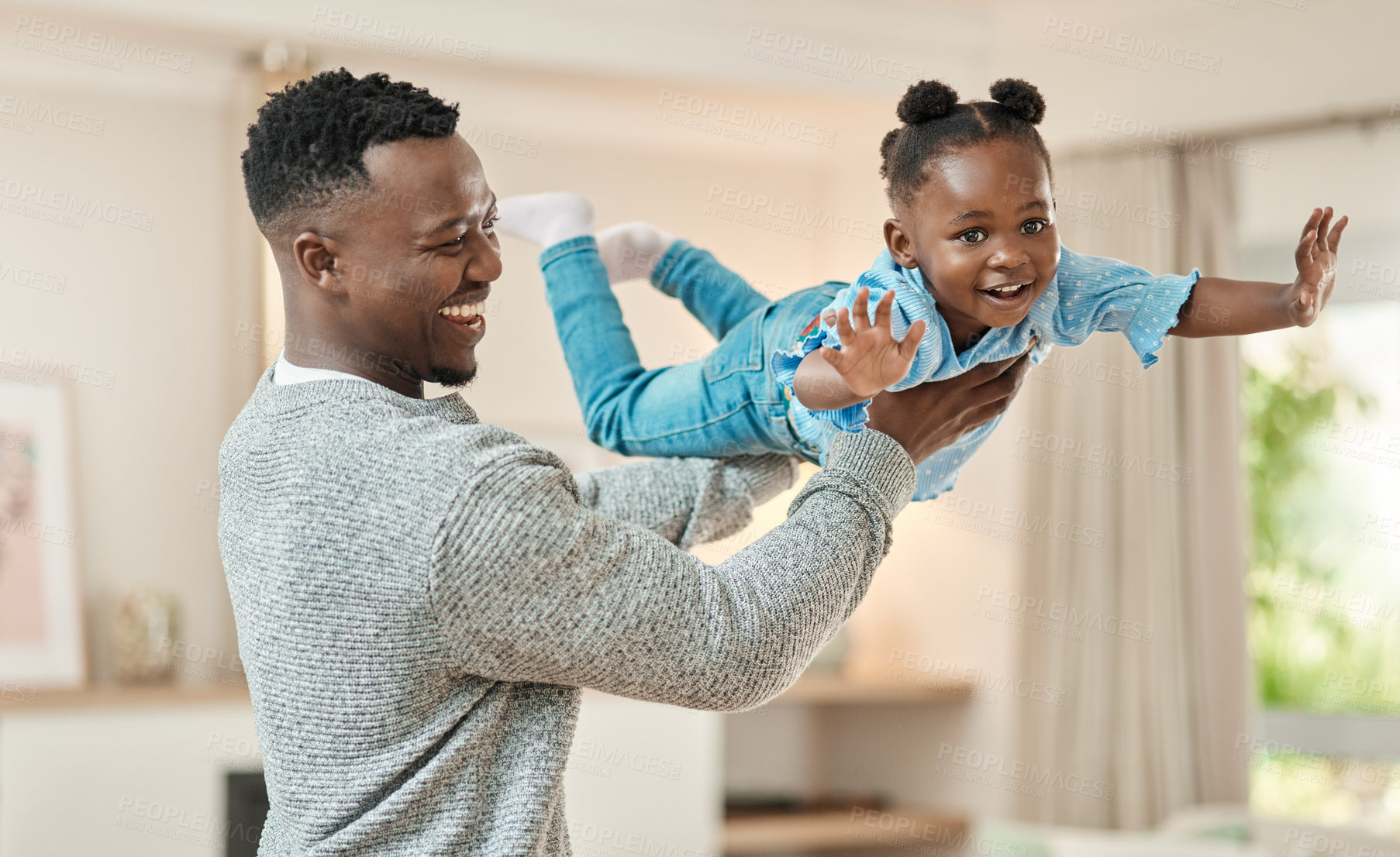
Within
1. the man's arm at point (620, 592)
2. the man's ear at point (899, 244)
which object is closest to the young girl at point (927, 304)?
the man's ear at point (899, 244)

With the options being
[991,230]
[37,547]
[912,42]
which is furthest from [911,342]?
[912,42]

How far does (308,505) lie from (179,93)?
303 centimetres

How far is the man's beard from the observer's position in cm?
112

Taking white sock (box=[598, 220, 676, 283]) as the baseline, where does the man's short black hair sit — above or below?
below

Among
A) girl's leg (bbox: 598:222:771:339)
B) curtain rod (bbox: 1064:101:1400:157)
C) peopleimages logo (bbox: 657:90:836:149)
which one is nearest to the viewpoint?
girl's leg (bbox: 598:222:771:339)

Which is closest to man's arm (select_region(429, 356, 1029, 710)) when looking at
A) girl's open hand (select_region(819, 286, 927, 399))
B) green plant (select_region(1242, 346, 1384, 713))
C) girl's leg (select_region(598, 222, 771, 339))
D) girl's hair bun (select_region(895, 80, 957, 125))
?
girl's open hand (select_region(819, 286, 927, 399))

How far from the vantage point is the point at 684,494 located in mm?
1399

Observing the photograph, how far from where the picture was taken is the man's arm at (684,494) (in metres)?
1.38

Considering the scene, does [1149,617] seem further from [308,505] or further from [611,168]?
[308,505]

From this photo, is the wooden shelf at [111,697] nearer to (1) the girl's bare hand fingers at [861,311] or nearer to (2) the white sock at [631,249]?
(2) the white sock at [631,249]

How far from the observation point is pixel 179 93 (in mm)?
3594

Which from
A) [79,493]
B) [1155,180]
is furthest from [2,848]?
[1155,180]

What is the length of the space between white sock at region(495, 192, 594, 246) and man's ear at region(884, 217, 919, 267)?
1.28 ft

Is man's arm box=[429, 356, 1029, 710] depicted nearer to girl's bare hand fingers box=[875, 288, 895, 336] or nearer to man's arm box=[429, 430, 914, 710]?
man's arm box=[429, 430, 914, 710]
